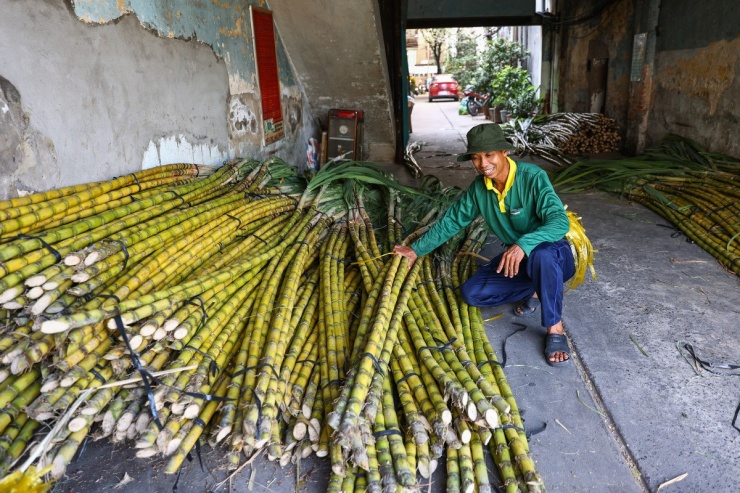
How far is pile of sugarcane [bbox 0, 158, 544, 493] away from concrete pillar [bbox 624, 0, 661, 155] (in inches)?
229

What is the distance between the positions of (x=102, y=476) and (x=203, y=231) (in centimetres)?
125

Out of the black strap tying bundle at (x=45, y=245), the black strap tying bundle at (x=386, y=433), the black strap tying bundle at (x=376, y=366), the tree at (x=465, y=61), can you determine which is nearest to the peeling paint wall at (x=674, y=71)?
the black strap tying bundle at (x=376, y=366)

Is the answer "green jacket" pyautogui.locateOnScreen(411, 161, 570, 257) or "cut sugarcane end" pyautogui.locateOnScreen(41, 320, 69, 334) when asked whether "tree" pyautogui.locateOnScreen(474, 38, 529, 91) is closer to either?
"green jacket" pyautogui.locateOnScreen(411, 161, 570, 257)

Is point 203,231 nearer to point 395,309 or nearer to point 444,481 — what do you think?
point 395,309

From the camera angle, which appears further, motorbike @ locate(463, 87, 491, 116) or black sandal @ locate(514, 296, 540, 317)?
motorbike @ locate(463, 87, 491, 116)

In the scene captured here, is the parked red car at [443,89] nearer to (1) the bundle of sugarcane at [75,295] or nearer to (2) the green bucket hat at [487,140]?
(2) the green bucket hat at [487,140]

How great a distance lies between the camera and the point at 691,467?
5.97 feet

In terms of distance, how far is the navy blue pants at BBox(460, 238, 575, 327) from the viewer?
2.51 meters

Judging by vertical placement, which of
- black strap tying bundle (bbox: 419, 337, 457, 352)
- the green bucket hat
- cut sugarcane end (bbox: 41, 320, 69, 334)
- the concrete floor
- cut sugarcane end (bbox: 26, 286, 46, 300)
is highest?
the green bucket hat

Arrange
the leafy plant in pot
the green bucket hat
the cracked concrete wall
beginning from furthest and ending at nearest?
1. the leafy plant in pot
2. the cracked concrete wall
3. the green bucket hat

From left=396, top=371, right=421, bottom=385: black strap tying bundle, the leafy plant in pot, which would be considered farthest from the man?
the leafy plant in pot

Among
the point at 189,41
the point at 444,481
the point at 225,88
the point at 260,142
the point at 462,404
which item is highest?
the point at 189,41

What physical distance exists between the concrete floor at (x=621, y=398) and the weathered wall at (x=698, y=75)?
2.74m

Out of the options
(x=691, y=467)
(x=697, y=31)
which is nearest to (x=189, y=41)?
(x=691, y=467)
